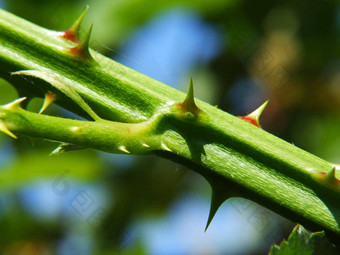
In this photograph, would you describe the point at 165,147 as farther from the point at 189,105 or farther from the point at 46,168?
the point at 46,168

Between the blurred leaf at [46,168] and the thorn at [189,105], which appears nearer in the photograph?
the thorn at [189,105]

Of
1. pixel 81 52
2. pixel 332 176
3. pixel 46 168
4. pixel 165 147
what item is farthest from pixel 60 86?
pixel 46 168

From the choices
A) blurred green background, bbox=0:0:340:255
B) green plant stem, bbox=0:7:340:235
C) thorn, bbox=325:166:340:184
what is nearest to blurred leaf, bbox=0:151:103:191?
blurred green background, bbox=0:0:340:255

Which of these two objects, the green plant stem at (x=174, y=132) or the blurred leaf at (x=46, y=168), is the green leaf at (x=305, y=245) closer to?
the green plant stem at (x=174, y=132)

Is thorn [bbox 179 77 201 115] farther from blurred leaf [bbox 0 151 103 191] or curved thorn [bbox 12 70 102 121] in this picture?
blurred leaf [bbox 0 151 103 191]

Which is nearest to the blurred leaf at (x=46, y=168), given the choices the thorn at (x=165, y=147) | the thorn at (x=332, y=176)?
the thorn at (x=165, y=147)

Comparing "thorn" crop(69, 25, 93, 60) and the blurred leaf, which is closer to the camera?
"thorn" crop(69, 25, 93, 60)

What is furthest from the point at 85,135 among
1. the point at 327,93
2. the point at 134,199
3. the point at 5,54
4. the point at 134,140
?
the point at 327,93
